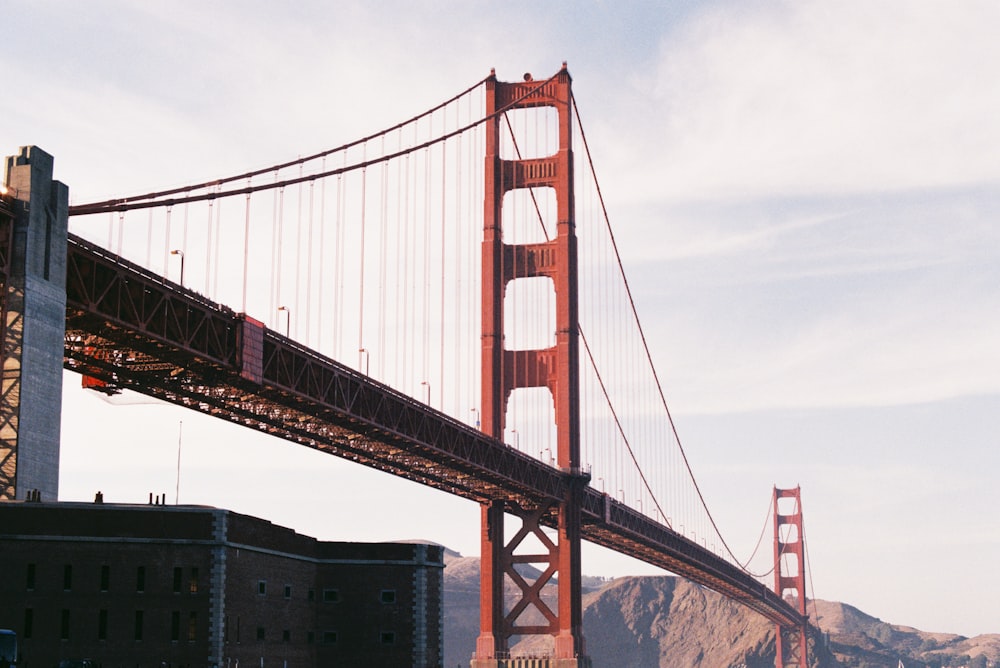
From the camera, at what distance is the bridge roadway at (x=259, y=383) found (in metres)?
53.8

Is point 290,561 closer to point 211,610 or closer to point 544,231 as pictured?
point 211,610

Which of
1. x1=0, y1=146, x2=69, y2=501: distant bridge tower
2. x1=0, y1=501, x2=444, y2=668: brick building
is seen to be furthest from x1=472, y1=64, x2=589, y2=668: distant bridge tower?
x1=0, y1=146, x2=69, y2=501: distant bridge tower

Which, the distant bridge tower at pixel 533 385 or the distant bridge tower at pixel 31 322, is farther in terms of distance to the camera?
the distant bridge tower at pixel 533 385

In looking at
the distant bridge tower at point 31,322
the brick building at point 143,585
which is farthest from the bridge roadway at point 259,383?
the brick building at point 143,585

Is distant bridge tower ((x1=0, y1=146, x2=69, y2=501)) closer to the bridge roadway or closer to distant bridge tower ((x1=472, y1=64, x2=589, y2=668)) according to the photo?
the bridge roadway

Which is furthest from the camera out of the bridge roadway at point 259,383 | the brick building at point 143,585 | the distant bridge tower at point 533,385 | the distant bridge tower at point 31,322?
the distant bridge tower at point 533,385

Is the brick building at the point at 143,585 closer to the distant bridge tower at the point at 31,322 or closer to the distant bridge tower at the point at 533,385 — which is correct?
the distant bridge tower at the point at 31,322

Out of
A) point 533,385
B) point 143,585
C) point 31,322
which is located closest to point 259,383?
point 143,585

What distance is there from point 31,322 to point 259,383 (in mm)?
15974

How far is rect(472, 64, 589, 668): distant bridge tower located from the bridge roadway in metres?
2.20

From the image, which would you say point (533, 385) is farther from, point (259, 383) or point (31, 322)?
point (31, 322)

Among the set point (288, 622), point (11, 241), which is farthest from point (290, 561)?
point (11, 241)

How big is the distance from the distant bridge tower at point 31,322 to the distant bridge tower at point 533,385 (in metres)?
52.0

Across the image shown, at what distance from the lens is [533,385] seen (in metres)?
102
